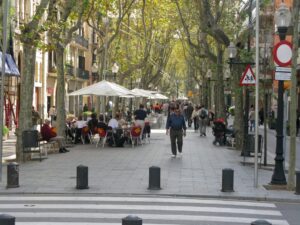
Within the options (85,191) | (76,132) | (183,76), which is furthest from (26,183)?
(183,76)

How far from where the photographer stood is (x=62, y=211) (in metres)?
10.7

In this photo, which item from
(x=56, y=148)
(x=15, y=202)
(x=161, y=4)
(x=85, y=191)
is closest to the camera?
(x=15, y=202)

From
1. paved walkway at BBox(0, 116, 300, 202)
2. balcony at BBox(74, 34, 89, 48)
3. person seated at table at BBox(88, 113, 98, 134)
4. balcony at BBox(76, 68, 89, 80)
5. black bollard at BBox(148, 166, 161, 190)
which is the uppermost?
balcony at BBox(74, 34, 89, 48)

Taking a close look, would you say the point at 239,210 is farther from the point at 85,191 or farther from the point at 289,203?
the point at 85,191

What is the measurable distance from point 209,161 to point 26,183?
7.50m

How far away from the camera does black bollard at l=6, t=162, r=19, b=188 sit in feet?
43.9

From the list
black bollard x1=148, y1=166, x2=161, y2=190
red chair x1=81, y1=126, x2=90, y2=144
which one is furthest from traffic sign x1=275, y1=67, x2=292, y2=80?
red chair x1=81, y1=126, x2=90, y2=144

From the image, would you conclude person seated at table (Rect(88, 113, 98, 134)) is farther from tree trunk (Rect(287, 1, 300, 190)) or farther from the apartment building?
tree trunk (Rect(287, 1, 300, 190))

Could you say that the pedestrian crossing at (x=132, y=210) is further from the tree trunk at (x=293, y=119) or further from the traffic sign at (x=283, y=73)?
the traffic sign at (x=283, y=73)

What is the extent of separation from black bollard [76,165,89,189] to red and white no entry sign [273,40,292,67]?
200 inches

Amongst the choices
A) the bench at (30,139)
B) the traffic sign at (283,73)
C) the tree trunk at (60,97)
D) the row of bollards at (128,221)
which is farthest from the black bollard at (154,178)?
the tree trunk at (60,97)

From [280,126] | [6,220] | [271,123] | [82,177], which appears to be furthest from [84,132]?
[271,123]

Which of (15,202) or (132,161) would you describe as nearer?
(15,202)

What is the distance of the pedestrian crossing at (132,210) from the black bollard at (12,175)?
890 millimetres
